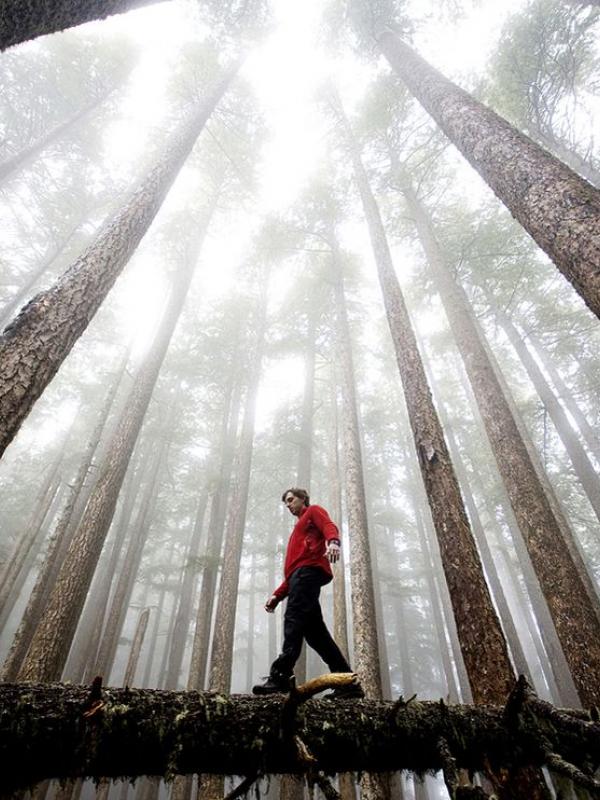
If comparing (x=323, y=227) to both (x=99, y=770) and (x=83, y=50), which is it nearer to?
(x=83, y=50)

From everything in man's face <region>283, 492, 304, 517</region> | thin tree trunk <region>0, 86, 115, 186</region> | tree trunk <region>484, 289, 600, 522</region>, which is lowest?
man's face <region>283, 492, 304, 517</region>

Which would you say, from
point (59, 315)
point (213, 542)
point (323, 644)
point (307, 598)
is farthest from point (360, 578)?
point (213, 542)

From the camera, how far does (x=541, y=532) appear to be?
5.79 metres

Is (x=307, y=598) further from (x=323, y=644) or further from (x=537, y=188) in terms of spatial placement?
(x=537, y=188)

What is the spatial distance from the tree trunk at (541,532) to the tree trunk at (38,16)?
280 inches

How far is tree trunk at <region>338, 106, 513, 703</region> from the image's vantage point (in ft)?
12.4

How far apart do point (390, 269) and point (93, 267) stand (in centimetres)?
558

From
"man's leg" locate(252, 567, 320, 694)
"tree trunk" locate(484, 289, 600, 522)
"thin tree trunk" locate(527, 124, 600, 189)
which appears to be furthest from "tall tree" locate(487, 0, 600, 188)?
"man's leg" locate(252, 567, 320, 694)

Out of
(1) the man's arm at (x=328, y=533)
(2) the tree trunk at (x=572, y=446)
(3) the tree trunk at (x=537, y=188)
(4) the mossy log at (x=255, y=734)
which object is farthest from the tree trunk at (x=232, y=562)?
(2) the tree trunk at (x=572, y=446)

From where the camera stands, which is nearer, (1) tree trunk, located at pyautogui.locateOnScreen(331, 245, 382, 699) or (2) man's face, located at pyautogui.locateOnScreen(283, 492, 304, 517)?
(2) man's face, located at pyautogui.locateOnScreen(283, 492, 304, 517)

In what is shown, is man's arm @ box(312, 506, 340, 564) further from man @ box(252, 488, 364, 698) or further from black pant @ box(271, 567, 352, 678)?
black pant @ box(271, 567, 352, 678)

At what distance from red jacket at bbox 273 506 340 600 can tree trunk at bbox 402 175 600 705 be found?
3366 mm

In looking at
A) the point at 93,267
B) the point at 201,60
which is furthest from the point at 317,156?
the point at 93,267

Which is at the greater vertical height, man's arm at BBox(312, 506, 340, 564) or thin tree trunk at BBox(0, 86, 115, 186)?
thin tree trunk at BBox(0, 86, 115, 186)
